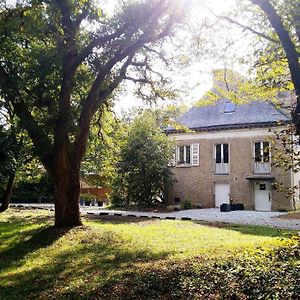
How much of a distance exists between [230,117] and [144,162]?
7659 mm

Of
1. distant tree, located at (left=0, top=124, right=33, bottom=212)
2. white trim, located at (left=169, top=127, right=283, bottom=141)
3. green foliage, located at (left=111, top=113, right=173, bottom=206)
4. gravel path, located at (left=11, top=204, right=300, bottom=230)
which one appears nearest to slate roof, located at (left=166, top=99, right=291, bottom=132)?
white trim, located at (left=169, top=127, right=283, bottom=141)

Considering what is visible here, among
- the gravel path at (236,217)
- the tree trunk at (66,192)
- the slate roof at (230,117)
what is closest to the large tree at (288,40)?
the tree trunk at (66,192)

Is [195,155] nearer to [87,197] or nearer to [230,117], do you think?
[230,117]

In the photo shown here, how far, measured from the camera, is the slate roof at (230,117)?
29487 mm

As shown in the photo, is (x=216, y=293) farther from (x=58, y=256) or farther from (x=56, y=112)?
(x=56, y=112)

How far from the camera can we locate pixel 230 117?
31484 millimetres

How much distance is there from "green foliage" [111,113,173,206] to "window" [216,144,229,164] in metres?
3.77

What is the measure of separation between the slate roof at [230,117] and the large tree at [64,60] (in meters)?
15.4

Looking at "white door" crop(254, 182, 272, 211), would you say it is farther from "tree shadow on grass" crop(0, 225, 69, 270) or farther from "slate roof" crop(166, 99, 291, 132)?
"tree shadow on grass" crop(0, 225, 69, 270)

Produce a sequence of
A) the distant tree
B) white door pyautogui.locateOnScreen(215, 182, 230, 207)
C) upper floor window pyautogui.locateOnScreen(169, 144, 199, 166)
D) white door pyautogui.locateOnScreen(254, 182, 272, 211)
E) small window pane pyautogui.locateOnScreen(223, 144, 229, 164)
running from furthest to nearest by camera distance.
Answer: upper floor window pyautogui.locateOnScreen(169, 144, 199, 166) → small window pane pyautogui.locateOnScreen(223, 144, 229, 164) → white door pyautogui.locateOnScreen(215, 182, 230, 207) → white door pyautogui.locateOnScreen(254, 182, 272, 211) → the distant tree

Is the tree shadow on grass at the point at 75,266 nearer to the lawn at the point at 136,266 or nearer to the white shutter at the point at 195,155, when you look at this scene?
the lawn at the point at 136,266

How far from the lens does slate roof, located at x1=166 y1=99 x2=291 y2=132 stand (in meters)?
29.5

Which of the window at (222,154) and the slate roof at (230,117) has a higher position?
the slate roof at (230,117)

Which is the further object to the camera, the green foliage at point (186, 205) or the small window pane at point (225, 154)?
the small window pane at point (225, 154)
